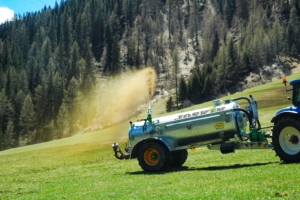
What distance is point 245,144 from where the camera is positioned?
19.7 metres

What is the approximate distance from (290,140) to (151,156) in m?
8.11

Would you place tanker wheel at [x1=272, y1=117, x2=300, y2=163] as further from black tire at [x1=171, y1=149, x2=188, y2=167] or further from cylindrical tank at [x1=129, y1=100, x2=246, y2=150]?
black tire at [x1=171, y1=149, x2=188, y2=167]

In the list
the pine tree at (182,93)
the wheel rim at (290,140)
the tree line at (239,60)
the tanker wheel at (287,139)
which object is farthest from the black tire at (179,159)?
the pine tree at (182,93)

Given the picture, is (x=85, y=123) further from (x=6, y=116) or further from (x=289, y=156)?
(x=289, y=156)

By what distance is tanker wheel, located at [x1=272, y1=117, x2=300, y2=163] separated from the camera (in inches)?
682

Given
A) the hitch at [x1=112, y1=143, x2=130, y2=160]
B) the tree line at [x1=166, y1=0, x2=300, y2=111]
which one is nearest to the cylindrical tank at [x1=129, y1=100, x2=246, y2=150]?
the hitch at [x1=112, y1=143, x2=130, y2=160]

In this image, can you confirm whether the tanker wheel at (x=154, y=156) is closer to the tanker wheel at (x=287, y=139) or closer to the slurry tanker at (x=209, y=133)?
the slurry tanker at (x=209, y=133)

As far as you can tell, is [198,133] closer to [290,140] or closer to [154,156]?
[154,156]

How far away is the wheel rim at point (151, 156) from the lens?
2161 cm

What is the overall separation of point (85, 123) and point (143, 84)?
33.9 m

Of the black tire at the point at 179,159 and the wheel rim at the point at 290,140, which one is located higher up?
the wheel rim at the point at 290,140

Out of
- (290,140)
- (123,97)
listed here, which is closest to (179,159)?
(290,140)

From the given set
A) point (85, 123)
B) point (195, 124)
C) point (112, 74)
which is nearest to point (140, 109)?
point (85, 123)

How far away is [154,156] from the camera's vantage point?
2172 cm
